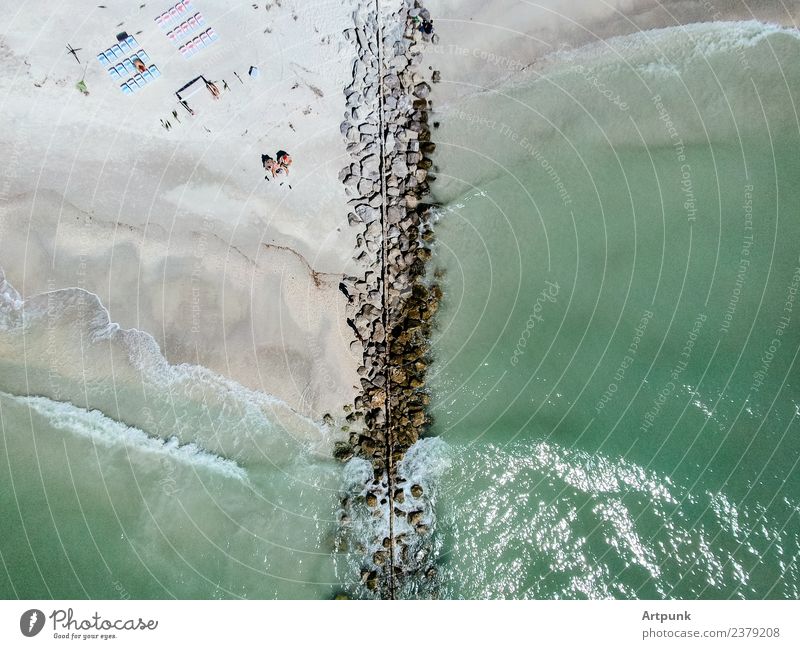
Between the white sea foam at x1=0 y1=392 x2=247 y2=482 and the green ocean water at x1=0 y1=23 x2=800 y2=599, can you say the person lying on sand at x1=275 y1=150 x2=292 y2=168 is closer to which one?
the green ocean water at x1=0 y1=23 x2=800 y2=599

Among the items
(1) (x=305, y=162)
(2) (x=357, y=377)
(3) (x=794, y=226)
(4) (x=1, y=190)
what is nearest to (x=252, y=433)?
(2) (x=357, y=377)

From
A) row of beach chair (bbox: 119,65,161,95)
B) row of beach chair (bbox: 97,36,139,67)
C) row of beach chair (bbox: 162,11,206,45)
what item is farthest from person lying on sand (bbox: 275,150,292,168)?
row of beach chair (bbox: 97,36,139,67)

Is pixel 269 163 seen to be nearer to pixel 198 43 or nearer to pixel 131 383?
pixel 198 43

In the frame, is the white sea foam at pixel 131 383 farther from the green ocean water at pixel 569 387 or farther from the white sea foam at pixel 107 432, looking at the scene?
the white sea foam at pixel 107 432

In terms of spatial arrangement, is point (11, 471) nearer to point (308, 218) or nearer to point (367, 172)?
point (308, 218)
